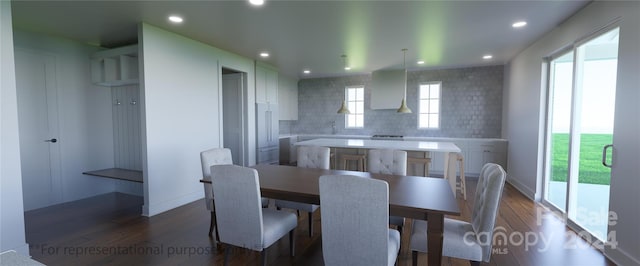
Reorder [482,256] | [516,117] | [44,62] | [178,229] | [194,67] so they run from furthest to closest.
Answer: [516,117] < [194,67] < [44,62] < [178,229] < [482,256]

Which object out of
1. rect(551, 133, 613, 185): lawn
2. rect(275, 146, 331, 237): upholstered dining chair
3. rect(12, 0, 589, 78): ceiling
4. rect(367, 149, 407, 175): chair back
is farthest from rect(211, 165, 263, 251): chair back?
rect(551, 133, 613, 185): lawn

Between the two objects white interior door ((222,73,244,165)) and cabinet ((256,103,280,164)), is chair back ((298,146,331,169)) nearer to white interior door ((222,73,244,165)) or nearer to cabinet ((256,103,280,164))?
white interior door ((222,73,244,165))

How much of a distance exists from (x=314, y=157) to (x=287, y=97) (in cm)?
447

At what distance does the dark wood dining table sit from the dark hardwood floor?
2.24ft

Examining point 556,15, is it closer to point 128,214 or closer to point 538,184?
point 538,184

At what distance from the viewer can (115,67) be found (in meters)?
3.92

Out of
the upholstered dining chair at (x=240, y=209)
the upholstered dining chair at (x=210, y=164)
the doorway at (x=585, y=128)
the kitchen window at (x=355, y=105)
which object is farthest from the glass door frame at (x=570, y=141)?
the kitchen window at (x=355, y=105)

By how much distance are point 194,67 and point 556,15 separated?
448 cm

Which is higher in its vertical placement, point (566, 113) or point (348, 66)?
point (348, 66)

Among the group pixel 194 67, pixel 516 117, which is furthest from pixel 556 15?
pixel 194 67

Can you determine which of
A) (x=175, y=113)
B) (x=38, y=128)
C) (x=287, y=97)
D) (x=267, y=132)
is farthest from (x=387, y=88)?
(x=38, y=128)

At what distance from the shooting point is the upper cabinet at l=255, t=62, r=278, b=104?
5.37 meters

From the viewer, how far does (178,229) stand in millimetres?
2951

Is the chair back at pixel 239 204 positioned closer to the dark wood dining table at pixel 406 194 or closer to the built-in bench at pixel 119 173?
the dark wood dining table at pixel 406 194
